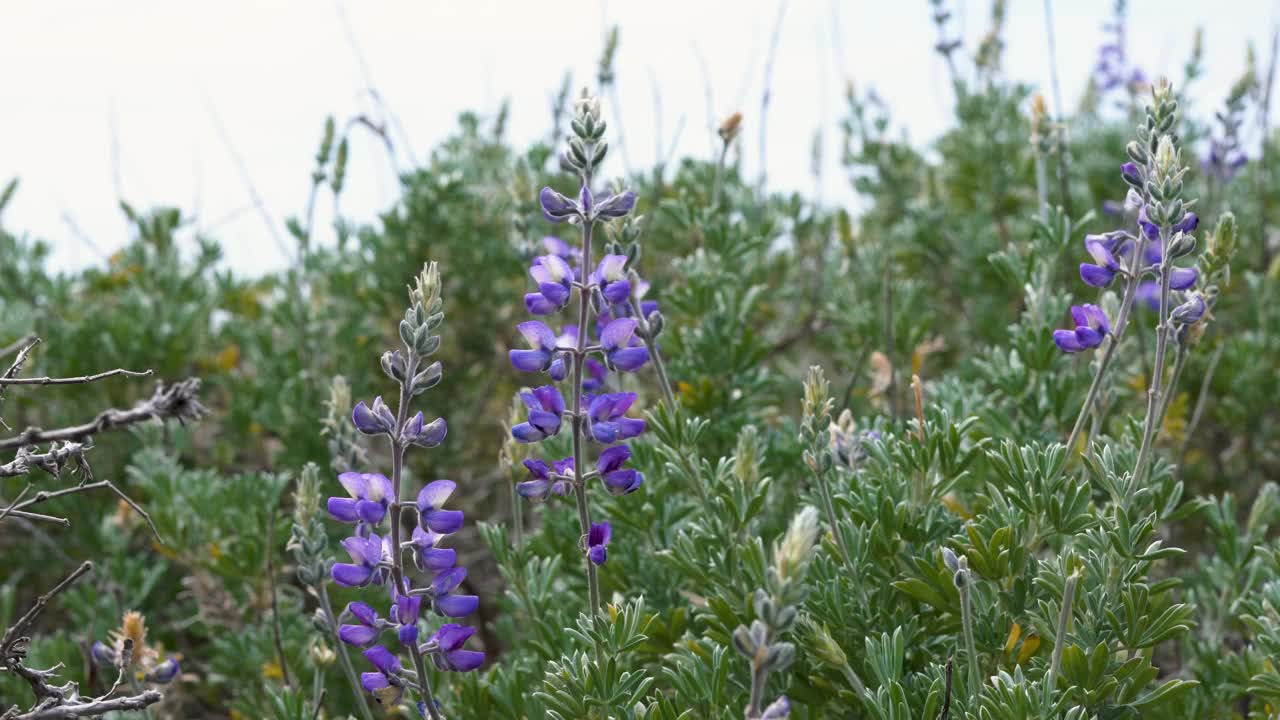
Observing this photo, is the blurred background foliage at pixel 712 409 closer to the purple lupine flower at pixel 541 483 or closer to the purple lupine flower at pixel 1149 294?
the purple lupine flower at pixel 1149 294

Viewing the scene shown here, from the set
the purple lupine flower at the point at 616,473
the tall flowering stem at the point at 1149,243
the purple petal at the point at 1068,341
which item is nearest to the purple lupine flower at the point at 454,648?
the purple lupine flower at the point at 616,473

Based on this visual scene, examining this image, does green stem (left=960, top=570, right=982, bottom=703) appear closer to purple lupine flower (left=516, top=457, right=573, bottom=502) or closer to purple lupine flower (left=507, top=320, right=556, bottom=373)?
purple lupine flower (left=516, top=457, right=573, bottom=502)

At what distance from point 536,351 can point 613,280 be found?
252mm

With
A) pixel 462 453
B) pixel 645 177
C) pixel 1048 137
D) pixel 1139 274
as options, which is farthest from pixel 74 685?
pixel 645 177

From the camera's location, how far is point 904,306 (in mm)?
3898

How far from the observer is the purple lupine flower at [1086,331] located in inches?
88.1

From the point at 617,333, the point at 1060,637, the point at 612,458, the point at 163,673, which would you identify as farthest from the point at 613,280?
the point at 163,673

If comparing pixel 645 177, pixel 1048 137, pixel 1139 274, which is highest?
pixel 645 177

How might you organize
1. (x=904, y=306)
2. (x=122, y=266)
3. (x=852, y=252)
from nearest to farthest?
(x=904, y=306) → (x=852, y=252) → (x=122, y=266)

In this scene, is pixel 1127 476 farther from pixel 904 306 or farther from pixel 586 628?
pixel 904 306

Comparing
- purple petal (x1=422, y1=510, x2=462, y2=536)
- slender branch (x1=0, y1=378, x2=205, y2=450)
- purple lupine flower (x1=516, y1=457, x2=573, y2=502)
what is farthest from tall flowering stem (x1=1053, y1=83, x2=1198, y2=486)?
slender branch (x1=0, y1=378, x2=205, y2=450)

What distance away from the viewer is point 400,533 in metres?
1.96

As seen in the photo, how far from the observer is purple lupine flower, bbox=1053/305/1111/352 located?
2.24 m

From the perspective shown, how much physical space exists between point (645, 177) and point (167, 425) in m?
2.17
